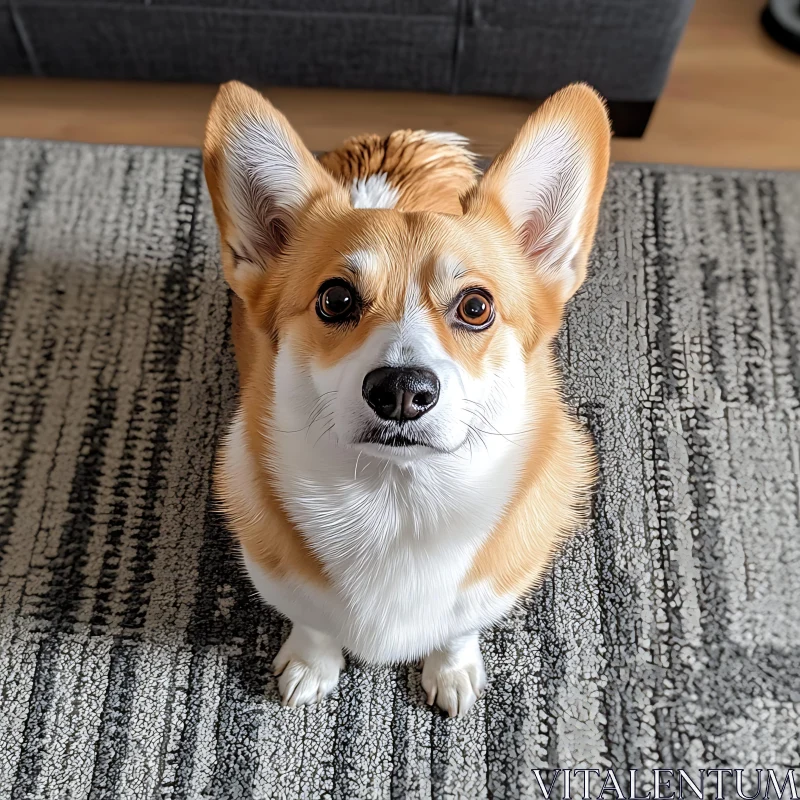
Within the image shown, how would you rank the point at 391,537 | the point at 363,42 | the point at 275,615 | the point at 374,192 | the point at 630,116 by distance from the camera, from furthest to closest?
the point at 630,116, the point at 363,42, the point at 275,615, the point at 374,192, the point at 391,537

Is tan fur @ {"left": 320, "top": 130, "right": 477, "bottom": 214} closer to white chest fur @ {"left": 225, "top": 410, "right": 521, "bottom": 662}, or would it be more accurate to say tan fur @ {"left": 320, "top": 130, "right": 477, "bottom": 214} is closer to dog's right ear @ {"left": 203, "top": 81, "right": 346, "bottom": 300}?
dog's right ear @ {"left": 203, "top": 81, "right": 346, "bottom": 300}

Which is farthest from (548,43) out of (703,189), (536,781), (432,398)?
(536,781)

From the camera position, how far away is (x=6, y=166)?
6.20 ft

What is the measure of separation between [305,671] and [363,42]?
1305 mm

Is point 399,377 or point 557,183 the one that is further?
point 557,183

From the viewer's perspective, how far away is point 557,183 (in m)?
1.06

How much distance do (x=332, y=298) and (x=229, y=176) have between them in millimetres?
217

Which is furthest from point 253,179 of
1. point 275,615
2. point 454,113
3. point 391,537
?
point 454,113

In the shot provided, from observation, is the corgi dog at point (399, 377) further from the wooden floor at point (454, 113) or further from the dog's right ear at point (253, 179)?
the wooden floor at point (454, 113)

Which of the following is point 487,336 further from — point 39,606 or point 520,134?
point 39,606

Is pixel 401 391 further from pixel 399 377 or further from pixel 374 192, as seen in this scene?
pixel 374 192

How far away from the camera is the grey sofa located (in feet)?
5.51

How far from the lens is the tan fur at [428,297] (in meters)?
1.01

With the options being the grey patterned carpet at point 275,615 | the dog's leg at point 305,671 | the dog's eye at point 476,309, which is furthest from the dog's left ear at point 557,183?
the dog's leg at point 305,671
